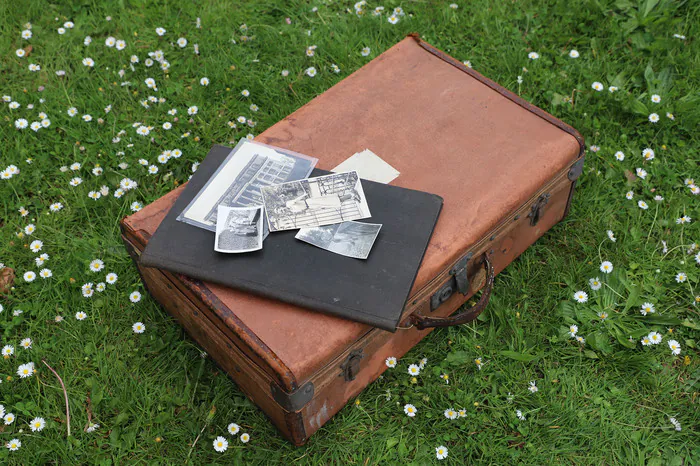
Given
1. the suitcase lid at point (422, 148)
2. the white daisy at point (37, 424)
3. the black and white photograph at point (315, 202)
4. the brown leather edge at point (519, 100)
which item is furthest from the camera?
the brown leather edge at point (519, 100)

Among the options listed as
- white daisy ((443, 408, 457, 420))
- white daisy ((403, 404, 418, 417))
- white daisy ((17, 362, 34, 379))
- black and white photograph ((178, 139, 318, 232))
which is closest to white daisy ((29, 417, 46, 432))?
white daisy ((17, 362, 34, 379))

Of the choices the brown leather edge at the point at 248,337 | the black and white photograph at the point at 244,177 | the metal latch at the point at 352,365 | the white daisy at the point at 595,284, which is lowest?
the white daisy at the point at 595,284

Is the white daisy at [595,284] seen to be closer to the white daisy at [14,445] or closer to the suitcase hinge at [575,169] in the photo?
the suitcase hinge at [575,169]

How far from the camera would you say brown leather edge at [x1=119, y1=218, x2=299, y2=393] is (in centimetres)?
197

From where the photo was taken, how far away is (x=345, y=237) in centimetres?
219

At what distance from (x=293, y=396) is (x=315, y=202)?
2.28 feet

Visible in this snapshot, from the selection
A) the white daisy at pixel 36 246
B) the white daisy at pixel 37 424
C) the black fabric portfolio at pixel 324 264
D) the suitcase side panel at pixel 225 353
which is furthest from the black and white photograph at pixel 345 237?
the white daisy at pixel 36 246

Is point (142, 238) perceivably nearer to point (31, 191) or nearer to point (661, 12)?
point (31, 191)

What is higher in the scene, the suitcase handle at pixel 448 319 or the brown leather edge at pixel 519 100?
the brown leather edge at pixel 519 100

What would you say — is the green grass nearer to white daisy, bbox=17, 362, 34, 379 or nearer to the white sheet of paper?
white daisy, bbox=17, 362, 34, 379

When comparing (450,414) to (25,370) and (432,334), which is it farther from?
(25,370)

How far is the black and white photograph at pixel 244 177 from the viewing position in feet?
7.47

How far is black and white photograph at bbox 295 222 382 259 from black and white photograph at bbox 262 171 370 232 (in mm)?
27

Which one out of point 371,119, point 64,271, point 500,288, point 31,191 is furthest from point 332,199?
point 31,191
